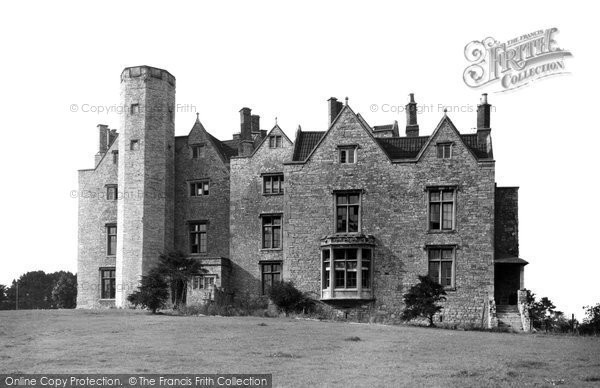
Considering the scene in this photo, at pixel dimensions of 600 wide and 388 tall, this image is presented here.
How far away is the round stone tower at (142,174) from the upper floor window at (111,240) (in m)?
4.04

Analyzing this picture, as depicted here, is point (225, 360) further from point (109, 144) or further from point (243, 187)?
point (109, 144)

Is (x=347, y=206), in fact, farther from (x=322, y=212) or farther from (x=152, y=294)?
(x=152, y=294)

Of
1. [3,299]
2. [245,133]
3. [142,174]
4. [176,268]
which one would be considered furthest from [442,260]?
[3,299]

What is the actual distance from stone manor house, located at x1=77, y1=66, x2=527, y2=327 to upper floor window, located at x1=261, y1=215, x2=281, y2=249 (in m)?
0.07

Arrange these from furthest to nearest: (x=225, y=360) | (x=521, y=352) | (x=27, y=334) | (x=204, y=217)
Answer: (x=204, y=217)
(x=27, y=334)
(x=521, y=352)
(x=225, y=360)

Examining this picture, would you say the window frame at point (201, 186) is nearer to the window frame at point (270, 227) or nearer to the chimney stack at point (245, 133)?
the chimney stack at point (245, 133)

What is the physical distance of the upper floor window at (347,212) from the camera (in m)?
51.8

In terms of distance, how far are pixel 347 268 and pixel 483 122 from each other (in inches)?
450

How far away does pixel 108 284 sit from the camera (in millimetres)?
60062

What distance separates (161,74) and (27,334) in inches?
1057

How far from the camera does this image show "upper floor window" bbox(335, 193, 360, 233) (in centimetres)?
5175

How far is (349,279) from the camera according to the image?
50.7 metres

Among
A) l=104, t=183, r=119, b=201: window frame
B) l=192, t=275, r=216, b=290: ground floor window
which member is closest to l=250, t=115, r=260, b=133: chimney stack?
l=104, t=183, r=119, b=201: window frame

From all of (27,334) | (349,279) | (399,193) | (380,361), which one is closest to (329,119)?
(399,193)
